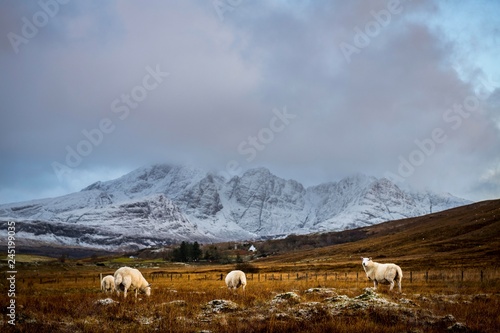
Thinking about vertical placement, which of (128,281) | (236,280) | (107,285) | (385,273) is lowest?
(107,285)

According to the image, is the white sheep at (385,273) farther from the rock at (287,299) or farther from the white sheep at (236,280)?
the rock at (287,299)

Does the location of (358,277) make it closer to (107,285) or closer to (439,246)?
(107,285)

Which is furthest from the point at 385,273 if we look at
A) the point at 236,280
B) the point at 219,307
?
the point at 219,307

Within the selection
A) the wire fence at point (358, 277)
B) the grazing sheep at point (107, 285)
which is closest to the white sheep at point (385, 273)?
the wire fence at point (358, 277)

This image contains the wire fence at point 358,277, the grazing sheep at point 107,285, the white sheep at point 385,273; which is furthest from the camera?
the wire fence at point 358,277

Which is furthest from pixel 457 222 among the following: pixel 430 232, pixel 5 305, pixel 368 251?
pixel 5 305

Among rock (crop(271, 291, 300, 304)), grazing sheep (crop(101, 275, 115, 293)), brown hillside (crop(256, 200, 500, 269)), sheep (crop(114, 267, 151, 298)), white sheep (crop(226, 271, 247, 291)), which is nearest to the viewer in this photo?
rock (crop(271, 291, 300, 304))

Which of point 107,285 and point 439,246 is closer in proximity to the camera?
point 107,285

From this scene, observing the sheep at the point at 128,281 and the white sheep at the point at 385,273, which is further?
the white sheep at the point at 385,273

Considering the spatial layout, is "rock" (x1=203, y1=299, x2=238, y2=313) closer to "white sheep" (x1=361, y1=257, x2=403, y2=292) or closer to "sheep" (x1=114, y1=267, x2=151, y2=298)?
"sheep" (x1=114, y1=267, x2=151, y2=298)

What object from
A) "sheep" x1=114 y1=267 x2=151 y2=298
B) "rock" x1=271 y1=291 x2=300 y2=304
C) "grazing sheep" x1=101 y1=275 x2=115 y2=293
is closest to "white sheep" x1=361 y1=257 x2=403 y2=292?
"rock" x1=271 y1=291 x2=300 y2=304

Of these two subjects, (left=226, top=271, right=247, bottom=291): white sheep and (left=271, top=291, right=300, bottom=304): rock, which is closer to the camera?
(left=271, top=291, right=300, bottom=304): rock

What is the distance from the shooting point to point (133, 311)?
16.8 m

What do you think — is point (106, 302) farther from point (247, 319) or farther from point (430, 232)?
point (430, 232)
